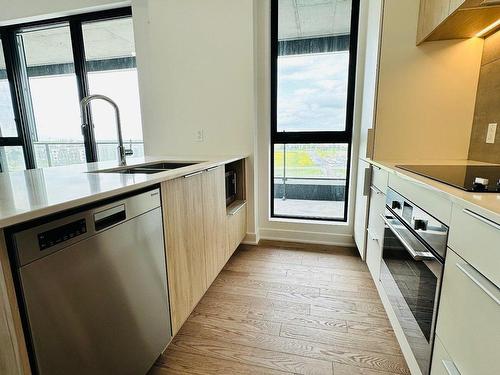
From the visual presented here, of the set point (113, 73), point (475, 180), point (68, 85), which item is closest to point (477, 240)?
point (475, 180)

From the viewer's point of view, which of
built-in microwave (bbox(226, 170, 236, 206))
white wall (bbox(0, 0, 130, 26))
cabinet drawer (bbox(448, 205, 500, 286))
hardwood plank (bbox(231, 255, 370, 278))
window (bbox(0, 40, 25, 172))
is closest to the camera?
cabinet drawer (bbox(448, 205, 500, 286))

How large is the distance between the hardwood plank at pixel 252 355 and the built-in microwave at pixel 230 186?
1.22 m

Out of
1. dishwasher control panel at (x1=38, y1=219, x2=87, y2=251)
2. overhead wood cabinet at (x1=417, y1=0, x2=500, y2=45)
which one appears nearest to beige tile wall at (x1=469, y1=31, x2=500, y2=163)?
overhead wood cabinet at (x1=417, y1=0, x2=500, y2=45)

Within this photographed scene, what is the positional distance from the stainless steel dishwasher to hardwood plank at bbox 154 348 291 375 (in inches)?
6.2

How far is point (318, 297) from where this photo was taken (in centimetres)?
183

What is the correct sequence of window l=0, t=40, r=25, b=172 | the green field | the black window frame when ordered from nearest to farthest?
the green field → the black window frame → window l=0, t=40, r=25, b=172

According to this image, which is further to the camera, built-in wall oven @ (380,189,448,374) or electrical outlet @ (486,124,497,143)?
electrical outlet @ (486,124,497,143)

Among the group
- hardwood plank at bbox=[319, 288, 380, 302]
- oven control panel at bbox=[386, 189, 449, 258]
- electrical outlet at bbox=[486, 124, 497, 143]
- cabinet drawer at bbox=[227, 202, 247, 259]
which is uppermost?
electrical outlet at bbox=[486, 124, 497, 143]

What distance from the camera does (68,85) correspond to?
3273mm

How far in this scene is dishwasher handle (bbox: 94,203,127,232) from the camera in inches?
33.6

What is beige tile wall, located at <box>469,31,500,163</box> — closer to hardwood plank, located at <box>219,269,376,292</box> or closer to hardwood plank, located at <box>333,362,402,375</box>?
hardwood plank, located at <box>219,269,376,292</box>

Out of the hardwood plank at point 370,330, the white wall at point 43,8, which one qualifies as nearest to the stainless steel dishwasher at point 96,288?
the hardwood plank at point 370,330

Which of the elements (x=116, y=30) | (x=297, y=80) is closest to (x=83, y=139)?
(x=116, y=30)

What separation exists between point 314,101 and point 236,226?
1.49 metres
